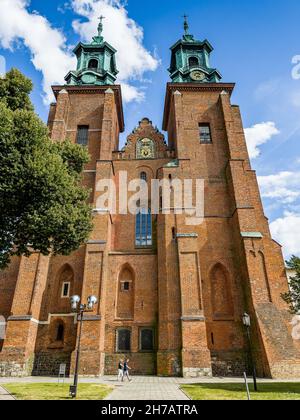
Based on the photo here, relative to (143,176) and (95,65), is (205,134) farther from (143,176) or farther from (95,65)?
(95,65)

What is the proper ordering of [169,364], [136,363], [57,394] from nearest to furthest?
[57,394]
[169,364]
[136,363]

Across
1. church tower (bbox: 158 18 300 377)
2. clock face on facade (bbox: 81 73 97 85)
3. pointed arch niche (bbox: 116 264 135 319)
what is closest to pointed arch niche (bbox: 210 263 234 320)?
church tower (bbox: 158 18 300 377)

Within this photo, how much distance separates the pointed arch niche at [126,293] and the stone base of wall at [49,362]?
159 inches

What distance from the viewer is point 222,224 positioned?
22422mm

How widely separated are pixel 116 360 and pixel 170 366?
3581 mm

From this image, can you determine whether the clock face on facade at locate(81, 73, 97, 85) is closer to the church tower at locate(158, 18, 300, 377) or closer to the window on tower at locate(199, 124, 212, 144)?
the church tower at locate(158, 18, 300, 377)

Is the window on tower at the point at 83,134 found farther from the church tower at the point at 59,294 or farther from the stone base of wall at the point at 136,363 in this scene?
the stone base of wall at the point at 136,363

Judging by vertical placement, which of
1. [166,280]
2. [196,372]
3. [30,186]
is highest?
[30,186]

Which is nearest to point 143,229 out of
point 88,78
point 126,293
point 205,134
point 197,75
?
point 126,293

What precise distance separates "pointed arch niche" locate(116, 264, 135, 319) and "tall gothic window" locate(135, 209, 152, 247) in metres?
2.33

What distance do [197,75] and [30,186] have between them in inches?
976

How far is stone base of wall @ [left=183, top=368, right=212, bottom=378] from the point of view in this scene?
16.3 meters

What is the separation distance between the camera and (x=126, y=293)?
20.9m

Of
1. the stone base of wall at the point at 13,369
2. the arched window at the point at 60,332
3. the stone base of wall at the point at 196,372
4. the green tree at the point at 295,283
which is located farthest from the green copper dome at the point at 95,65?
the stone base of wall at the point at 196,372
